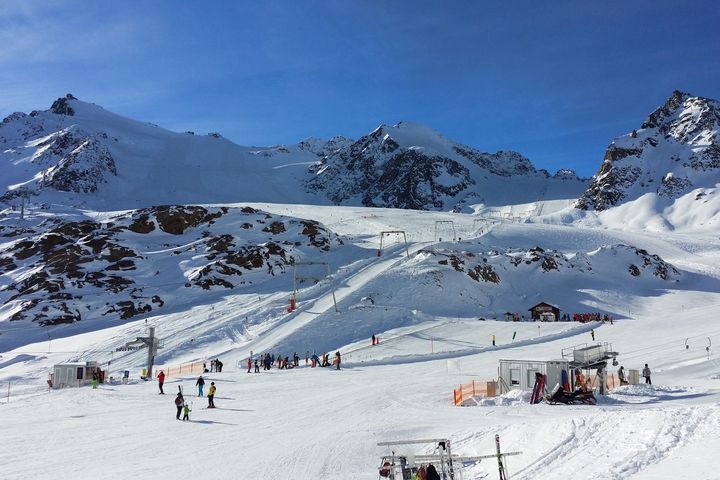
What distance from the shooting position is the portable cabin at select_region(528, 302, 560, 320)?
184ft

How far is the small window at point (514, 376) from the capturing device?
2545 cm

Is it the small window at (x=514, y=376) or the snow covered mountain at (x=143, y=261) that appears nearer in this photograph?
the small window at (x=514, y=376)

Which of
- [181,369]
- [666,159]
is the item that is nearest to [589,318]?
[181,369]

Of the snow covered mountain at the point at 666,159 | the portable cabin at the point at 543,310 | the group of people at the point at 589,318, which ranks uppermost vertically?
the snow covered mountain at the point at 666,159

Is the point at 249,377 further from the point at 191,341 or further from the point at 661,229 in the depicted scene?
the point at 661,229

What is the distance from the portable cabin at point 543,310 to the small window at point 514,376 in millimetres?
32238

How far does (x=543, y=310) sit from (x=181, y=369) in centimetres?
3494

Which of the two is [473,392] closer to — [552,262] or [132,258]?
[552,262]

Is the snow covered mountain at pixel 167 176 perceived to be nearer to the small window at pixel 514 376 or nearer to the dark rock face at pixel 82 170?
the dark rock face at pixel 82 170

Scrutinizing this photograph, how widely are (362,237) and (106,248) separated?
33.3 m

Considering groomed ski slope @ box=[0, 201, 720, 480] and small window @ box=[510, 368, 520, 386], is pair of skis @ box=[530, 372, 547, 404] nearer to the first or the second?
groomed ski slope @ box=[0, 201, 720, 480]

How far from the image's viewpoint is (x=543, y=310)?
2221 inches

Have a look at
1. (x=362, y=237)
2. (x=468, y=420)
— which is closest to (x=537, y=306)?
(x=362, y=237)

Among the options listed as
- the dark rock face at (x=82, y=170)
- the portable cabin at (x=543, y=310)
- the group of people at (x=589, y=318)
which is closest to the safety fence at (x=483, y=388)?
the group of people at (x=589, y=318)
